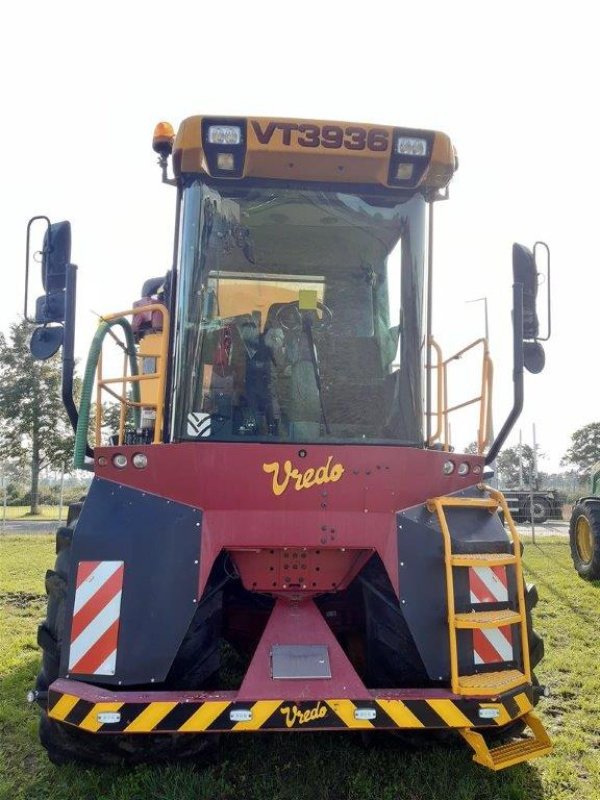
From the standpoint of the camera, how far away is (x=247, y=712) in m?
2.96

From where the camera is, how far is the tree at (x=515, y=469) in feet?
68.1

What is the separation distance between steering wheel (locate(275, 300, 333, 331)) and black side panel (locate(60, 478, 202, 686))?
1163 millimetres

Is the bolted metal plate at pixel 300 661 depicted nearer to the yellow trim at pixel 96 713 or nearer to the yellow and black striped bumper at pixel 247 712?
the yellow and black striped bumper at pixel 247 712

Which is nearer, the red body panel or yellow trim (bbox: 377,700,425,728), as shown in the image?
yellow trim (bbox: 377,700,425,728)

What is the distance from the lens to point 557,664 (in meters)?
5.58

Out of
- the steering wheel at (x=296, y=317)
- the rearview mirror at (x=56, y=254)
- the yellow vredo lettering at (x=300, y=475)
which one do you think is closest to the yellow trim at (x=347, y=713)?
the yellow vredo lettering at (x=300, y=475)

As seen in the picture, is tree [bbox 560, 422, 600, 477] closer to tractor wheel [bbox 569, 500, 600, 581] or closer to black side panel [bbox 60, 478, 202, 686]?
tractor wheel [bbox 569, 500, 600, 581]

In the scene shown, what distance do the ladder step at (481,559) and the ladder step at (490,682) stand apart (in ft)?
1.62

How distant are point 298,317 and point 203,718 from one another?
2.07 m

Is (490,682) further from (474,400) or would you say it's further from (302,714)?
(474,400)

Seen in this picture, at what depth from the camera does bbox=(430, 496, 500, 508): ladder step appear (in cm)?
344

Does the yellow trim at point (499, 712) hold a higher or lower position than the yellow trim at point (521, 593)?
lower

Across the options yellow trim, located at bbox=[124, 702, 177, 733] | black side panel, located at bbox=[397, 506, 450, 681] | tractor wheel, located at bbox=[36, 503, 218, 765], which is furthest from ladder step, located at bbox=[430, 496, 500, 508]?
yellow trim, located at bbox=[124, 702, 177, 733]

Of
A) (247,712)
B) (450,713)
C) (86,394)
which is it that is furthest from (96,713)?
(86,394)
